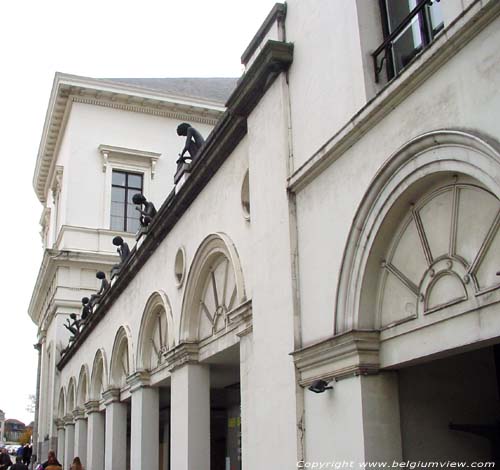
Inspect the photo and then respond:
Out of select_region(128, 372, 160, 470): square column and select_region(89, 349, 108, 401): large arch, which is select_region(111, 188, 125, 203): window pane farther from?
select_region(128, 372, 160, 470): square column

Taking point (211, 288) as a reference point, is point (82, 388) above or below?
below

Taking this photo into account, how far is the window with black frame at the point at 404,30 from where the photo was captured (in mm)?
7539

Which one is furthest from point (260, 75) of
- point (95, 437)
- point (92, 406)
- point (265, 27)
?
point (95, 437)

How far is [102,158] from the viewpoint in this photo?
36.2 m

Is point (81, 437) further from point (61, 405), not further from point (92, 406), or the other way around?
point (61, 405)

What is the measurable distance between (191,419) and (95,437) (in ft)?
37.8

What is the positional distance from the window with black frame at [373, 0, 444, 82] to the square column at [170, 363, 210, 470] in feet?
22.5

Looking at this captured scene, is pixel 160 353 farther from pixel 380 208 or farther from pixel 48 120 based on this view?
pixel 48 120

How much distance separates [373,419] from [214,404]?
10.7 meters

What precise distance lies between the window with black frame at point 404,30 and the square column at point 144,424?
10261 millimetres

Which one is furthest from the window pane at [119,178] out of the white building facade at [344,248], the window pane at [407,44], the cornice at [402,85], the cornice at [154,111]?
the window pane at [407,44]

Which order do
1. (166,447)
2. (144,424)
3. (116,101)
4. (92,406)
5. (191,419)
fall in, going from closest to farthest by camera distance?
(191,419) → (144,424) → (166,447) → (92,406) → (116,101)

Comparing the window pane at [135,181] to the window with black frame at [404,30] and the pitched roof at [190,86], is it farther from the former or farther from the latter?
the window with black frame at [404,30]

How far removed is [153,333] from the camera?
16.7 m
